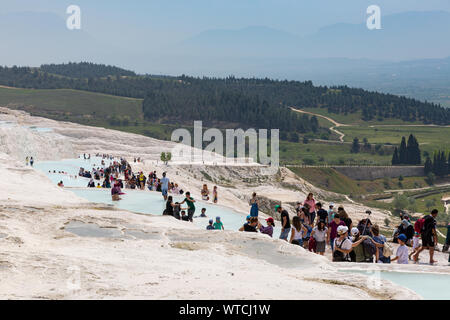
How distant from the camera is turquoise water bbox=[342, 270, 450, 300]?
1142 cm

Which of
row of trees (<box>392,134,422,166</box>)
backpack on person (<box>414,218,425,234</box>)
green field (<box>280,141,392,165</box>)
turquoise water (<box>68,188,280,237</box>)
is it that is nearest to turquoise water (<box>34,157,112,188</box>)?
turquoise water (<box>68,188,280,237</box>)

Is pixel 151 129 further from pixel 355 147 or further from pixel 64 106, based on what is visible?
pixel 355 147

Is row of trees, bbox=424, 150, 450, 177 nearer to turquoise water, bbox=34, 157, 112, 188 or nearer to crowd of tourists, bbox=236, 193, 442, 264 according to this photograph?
turquoise water, bbox=34, 157, 112, 188

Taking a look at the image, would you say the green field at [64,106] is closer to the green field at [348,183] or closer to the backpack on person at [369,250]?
the green field at [348,183]

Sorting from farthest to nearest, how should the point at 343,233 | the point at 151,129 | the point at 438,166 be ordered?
Result: the point at 151,129 → the point at 438,166 → the point at 343,233

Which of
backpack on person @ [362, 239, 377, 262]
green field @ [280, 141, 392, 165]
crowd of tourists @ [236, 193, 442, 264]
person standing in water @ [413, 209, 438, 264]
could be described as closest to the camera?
crowd of tourists @ [236, 193, 442, 264]

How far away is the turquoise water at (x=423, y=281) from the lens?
11.4m

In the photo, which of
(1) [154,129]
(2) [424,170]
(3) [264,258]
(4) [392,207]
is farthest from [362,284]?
(1) [154,129]

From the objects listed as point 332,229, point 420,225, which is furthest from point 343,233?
point 420,225

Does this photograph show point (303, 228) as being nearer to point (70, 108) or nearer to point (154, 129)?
point (154, 129)

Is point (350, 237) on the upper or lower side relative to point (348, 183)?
upper

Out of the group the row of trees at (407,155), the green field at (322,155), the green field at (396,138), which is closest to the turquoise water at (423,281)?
the green field at (322,155)

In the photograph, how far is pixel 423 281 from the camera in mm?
12312

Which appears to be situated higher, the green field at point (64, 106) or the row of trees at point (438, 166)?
the green field at point (64, 106)
